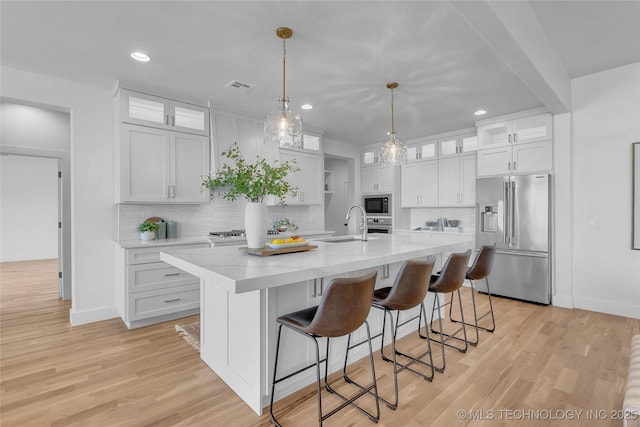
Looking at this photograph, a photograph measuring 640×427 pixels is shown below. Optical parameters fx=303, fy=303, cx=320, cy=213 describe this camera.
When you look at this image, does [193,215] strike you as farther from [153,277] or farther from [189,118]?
[189,118]

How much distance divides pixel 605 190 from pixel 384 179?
3367 millimetres

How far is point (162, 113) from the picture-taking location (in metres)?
3.74

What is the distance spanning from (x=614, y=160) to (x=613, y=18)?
173 cm

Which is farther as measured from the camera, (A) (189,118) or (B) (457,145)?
(B) (457,145)

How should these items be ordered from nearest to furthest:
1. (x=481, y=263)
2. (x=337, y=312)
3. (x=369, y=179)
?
(x=337, y=312) → (x=481, y=263) → (x=369, y=179)

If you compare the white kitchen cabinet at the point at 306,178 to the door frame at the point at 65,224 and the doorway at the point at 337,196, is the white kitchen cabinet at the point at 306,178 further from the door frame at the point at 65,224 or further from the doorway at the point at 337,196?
the door frame at the point at 65,224

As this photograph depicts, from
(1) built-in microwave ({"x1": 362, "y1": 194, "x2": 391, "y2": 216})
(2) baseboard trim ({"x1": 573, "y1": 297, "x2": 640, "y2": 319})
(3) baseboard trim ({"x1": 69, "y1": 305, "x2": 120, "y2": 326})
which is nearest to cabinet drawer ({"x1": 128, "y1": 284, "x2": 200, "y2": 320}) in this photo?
(3) baseboard trim ({"x1": 69, "y1": 305, "x2": 120, "y2": 326})

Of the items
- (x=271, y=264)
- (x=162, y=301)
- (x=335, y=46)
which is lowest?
(x=162, y=301)

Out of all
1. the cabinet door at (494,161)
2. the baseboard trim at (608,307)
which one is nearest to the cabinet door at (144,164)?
the cabinet door at (494,161)

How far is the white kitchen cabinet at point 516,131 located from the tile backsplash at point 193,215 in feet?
11.1

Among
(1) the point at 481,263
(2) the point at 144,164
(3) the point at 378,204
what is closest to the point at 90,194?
(2) the point at 144,164

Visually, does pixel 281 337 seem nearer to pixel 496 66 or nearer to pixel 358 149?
pixel 496 66

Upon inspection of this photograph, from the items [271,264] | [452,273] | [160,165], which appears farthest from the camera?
[160,165]

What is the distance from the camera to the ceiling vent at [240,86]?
337 centimetres
